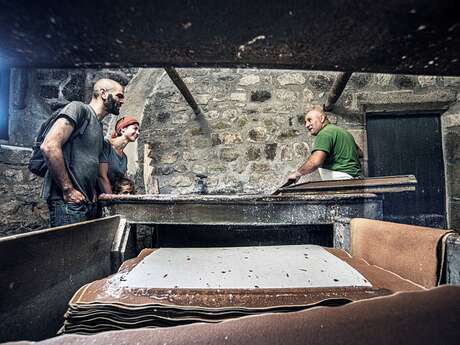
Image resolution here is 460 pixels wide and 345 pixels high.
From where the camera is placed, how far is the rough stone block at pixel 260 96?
312cm

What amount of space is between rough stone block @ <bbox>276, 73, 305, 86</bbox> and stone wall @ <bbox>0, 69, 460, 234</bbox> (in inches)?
0.4

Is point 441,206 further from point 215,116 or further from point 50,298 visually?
point 50,298

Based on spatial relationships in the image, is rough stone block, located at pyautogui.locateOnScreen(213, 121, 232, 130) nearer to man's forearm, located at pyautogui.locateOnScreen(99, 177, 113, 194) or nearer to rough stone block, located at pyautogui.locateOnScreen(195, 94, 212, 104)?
rough stone block, located at pyautogui.locateOnScreen(195, 94, 212, 104)

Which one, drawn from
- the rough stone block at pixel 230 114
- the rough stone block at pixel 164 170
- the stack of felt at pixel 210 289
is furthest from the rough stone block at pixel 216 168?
the stack of felt at pixel 210 289

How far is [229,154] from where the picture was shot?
3104 millimetres

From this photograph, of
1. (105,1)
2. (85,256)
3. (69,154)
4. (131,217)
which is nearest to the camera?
(105,1)

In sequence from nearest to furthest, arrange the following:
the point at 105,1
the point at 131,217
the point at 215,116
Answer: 1. the point at 105,1
2. the point at 131,217
3. the point at 215,116

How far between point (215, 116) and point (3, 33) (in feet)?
9.38

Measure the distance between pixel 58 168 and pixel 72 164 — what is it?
0.14m

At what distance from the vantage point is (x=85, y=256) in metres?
0.91

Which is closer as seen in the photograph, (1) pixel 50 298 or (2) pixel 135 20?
(2) pixel 135 20

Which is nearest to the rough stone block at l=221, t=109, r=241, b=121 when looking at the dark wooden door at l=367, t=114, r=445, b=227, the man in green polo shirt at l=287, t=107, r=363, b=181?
the man in green polo shirt at l=287, t=107, r=363, b=181

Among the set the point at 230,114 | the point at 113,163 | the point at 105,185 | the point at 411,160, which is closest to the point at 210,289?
the point at 105,185

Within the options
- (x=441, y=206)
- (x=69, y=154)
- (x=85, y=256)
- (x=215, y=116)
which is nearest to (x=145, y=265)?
(x=85, y=256)
